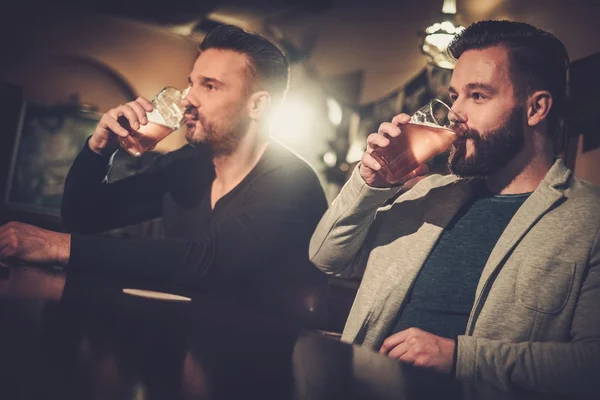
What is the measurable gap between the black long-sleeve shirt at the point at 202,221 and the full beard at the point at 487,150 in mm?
591

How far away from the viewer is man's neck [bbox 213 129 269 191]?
204 centimetres

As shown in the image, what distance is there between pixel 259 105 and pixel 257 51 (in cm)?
23

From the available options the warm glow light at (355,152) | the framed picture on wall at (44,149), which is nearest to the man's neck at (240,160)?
the warm glow light at (355,152)

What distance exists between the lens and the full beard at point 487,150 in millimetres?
1434

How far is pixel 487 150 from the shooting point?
1.44m

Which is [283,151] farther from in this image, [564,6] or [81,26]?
[81,26]

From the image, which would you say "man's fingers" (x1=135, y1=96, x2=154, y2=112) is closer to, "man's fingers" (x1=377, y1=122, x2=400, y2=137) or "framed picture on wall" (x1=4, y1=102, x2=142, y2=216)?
"man's fingers" (x1=377, y1=122, x2=400, y2=137)

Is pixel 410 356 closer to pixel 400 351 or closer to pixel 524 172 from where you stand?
pixel 400 351

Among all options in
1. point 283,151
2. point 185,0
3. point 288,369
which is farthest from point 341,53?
point 288,369

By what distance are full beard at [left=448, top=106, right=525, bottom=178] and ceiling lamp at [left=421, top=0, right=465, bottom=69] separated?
3.93 feet

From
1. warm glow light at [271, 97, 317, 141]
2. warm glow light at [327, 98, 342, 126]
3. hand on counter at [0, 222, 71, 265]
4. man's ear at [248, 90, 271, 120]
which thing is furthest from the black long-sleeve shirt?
warm glow light at [271, 97, 317, 141]

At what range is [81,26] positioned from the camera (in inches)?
214

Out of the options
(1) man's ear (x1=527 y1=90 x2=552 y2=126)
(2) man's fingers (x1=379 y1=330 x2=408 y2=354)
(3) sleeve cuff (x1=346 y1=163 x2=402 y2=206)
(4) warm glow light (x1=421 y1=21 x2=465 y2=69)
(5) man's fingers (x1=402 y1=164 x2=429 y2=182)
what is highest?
(4) warm glow light (x1=421 y1=21 x2=465 y2=69)

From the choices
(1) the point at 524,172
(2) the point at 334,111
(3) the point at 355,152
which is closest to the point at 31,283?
(1) the point at 524,172
